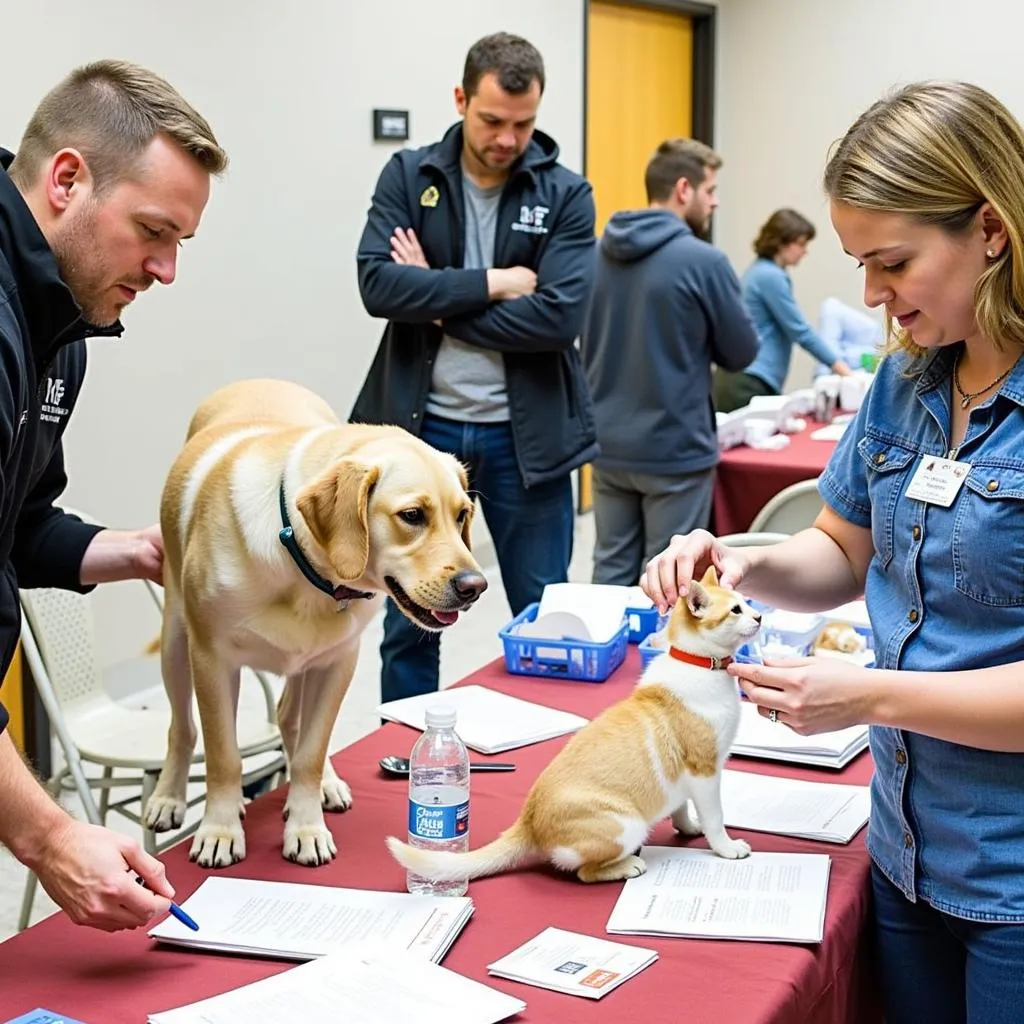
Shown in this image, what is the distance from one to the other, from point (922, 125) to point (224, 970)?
114 cm

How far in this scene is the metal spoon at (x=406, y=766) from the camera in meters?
1.89

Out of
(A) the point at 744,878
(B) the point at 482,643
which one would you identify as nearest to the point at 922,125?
(A) the point at 744,878

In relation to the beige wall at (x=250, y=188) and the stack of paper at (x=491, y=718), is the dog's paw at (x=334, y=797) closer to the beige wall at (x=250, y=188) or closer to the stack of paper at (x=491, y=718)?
the stack of paper at (x=491, y=718)

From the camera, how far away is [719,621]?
1575 millimetres

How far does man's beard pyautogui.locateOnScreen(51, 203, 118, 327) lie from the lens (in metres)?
1.49

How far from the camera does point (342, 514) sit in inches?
65.6

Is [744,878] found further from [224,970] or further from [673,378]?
[673,378]

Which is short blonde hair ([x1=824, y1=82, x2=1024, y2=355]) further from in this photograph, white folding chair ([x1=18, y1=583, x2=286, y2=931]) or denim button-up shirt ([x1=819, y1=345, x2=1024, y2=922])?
white folding chair ([x1=18, y1=583, x2=286, y2=931])

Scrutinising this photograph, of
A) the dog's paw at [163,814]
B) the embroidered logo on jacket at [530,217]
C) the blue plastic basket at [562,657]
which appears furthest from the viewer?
the embroidered logo on jacket at [530,217]

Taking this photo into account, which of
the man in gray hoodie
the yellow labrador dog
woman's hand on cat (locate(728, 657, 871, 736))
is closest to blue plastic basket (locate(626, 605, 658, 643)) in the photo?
the yellow labrador dog

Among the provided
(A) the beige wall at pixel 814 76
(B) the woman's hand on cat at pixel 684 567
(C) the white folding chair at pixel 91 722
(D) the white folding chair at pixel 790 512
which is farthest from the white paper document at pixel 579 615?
(A) the beige wall at pixel 814 76

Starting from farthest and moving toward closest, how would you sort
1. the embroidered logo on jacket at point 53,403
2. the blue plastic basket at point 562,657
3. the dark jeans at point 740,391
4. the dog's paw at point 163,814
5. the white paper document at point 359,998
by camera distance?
the dark jeans at point 740,391
the blue plastic basket at point 562,657
the dog's paw at point 163,814
the embroidered logo on jacket at point 53,403
the white paper document at point 359,998

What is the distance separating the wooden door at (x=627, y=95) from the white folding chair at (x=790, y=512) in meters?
3.32

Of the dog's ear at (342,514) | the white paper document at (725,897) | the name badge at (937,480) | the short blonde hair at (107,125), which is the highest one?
the short blonde hair at (107,125)
